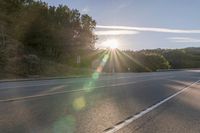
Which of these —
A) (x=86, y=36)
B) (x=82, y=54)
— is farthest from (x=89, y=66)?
(x=86, y=36)

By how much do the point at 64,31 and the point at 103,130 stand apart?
165 feet

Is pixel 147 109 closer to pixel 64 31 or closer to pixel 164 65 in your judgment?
pixel 64 31

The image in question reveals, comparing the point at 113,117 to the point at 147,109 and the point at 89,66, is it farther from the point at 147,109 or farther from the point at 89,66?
the point at 89,66

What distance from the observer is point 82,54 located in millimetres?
62844

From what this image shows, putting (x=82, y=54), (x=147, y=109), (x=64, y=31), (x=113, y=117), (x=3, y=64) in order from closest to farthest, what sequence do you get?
(x=113, y=117), (x=147, y=109), (x=3, y=64), (x=64, y=31), (x=82, y=54)

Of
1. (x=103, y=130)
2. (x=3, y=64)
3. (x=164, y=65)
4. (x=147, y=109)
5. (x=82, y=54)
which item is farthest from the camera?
(x=164, y=65)

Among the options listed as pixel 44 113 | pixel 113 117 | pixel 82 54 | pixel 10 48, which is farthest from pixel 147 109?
pixel 82 54

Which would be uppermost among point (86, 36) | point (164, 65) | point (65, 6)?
point (65, 6)

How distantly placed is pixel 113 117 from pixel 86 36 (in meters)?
55.4

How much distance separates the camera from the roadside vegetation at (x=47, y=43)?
133ft

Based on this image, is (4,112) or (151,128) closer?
(151,128)

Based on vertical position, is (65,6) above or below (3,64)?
above

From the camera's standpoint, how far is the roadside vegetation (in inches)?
1594

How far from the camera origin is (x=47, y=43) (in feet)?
174
